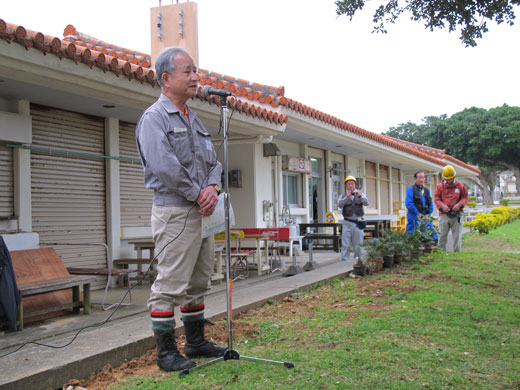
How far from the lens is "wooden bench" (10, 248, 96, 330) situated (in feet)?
17.1

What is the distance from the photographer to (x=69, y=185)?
25.2 ft

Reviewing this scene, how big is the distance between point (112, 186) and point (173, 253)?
526cm

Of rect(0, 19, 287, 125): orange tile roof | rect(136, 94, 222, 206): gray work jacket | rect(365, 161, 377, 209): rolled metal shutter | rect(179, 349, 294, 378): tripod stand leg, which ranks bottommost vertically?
rect(179, 349, 294, 378): tripod stand leg

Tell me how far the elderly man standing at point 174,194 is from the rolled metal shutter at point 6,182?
4.08 metres

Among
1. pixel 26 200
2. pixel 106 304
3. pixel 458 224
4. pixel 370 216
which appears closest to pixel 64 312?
pixel 106 304

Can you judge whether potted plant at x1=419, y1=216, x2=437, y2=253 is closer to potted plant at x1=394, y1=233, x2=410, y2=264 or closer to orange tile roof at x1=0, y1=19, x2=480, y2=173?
potted plant at x1=394, y1=233, x2=410, y2=264

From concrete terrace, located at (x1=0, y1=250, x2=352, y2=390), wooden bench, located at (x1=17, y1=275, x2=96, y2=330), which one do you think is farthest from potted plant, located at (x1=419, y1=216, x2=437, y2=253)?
wooden bench, located at (x1=17, y1=275, x2=96, y2=330)

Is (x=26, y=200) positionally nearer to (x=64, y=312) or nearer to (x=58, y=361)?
(x=64, y=312)

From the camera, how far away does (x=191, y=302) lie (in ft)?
11.9

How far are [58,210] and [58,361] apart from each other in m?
4.50

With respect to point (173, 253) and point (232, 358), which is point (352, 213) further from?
point (173, 253)

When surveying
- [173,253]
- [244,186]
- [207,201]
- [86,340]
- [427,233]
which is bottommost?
[86,340]

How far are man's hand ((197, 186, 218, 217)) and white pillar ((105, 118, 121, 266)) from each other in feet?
17.1

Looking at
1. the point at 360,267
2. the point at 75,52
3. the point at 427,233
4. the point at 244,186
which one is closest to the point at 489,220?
the point at 427,233
